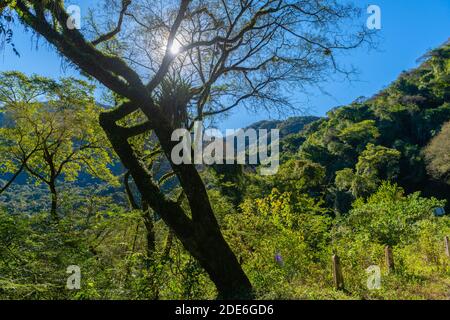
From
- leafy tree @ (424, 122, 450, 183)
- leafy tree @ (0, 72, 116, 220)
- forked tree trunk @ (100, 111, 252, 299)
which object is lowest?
forked tree trunk @ (100, 111, 252, 299)

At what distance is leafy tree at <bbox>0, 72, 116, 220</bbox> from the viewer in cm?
1302

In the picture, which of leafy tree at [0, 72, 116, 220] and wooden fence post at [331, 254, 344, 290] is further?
leafy tree at [0, 72, 116, 220]

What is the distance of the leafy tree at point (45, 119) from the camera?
13.0m

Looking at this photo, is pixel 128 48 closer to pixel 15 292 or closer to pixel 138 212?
pixel 138 212

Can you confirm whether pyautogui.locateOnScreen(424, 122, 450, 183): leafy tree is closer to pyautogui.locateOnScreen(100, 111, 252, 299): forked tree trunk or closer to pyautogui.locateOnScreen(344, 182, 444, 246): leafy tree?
pyautogui.locateOnScreen(344, 182, 444, 246): leafy tree

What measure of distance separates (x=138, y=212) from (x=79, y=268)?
5.58 feet

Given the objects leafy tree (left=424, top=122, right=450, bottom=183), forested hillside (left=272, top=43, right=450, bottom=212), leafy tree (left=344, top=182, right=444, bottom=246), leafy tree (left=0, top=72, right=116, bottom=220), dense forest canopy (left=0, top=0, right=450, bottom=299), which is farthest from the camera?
forested hillside (left=272, top=43, right=450, bottom=212)

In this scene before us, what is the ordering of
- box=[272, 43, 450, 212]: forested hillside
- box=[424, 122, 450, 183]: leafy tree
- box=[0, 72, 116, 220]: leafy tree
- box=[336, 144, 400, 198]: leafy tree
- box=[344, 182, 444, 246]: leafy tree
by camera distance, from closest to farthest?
box=[0, 72, 116, 220]: leafy tree, box=[344, 182, 444, 246]: leafy tree, box=[424, 122, 450, 183]: leafy tree, box=[336, 144, 400, 198]: leafy tree, box=[272, 43, 450, 212]: forested hillside

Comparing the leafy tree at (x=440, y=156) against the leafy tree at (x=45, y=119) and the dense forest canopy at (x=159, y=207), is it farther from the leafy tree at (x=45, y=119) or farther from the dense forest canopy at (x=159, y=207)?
the leafy tree at (x=45, y=119)

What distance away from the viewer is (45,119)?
1338 centimetres

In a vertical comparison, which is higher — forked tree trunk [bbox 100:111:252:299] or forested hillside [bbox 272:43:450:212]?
forested hillside [bbox 272:43:450:212]

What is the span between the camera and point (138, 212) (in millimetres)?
7066

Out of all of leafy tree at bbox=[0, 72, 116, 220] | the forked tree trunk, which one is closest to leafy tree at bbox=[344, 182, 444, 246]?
the forked tree trunk

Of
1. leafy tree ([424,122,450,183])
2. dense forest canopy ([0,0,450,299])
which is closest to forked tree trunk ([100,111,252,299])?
dense forest canopy ([0,0,450,299])
